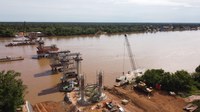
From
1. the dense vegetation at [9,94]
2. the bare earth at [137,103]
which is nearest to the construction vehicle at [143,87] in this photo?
the bare earth at [137,103]

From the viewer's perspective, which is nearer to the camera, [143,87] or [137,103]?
[137,103]

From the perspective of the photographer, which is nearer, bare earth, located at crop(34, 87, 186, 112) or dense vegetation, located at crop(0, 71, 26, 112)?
dense vegetation, located at crop(0, 71, 26, 112)

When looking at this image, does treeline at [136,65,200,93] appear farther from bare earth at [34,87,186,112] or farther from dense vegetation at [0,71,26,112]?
dense vegetation at [0,71,26,112]

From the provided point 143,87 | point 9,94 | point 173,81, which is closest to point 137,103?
point 143,87

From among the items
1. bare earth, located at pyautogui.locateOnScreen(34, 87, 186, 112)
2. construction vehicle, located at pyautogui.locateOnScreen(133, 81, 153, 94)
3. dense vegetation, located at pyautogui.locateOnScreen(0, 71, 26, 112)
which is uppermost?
dense vegetation, located at pyautogui.locateOnScreen(0, 71, 26, 112)

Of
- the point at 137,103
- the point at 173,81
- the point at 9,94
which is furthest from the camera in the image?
the point at 173,81

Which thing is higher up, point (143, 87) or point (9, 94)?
point (9, 94)

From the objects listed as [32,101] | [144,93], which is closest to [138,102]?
[144,93]

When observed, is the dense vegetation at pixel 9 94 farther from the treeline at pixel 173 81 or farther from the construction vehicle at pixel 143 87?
the treeline at pixel 173 81

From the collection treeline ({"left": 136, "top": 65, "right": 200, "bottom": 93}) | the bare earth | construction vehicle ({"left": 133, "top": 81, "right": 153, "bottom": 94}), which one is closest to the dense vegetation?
the bare earth

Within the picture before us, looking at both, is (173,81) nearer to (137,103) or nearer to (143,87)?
(143,87)
